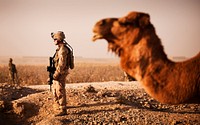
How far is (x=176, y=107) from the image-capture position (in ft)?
42.3

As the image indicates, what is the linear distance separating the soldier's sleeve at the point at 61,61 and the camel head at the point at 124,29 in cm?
469

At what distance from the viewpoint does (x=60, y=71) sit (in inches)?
385

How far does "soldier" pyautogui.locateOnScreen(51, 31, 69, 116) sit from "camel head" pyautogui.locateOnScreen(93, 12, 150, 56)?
15.5 feet

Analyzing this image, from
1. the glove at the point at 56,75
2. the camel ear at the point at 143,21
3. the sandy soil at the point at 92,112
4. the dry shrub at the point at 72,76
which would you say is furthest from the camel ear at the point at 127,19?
the dry shrub at the point at 72,76

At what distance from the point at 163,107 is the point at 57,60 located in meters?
5.24

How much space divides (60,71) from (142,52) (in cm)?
514

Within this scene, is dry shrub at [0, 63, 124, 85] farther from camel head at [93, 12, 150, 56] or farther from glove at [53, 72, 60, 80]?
camel head at [93, 12, 150, 56]

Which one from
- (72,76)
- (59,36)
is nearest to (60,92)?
(59,36)

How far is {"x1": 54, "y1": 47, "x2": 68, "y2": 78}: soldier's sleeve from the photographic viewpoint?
9.67 metres

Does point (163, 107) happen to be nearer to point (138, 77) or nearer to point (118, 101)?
point (118, 101)

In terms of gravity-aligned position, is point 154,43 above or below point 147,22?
below

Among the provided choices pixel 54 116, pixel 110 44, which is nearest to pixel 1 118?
pixel 54 116

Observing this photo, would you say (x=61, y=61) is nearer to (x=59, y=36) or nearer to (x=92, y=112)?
(x=59, y=36)

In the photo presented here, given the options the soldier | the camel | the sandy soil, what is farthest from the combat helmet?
the camel
